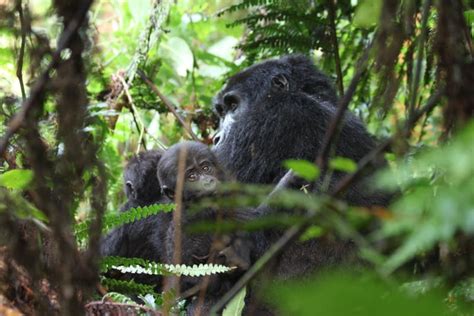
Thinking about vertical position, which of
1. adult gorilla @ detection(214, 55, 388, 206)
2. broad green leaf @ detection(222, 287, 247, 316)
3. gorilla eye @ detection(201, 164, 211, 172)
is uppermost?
adult gorilla @ detection(214, 55, 388, 206)

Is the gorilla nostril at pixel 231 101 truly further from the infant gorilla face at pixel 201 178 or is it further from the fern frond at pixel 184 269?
the fern frond at pixel 184 269

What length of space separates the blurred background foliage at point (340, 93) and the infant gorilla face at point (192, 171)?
413 mm

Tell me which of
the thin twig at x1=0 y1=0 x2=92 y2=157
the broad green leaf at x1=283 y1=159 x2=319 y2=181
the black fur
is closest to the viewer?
the broad green leaf at x1=283 y1=159 x2=319 y2=181

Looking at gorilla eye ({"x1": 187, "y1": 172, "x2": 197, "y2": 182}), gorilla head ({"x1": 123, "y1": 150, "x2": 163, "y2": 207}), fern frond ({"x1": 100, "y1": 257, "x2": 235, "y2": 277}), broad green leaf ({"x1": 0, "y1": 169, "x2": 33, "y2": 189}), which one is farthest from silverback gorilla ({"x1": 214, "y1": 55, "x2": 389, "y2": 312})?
broad green leaf ({"x1": 0, "y1": 169, "x2": 33, "y2": 189})

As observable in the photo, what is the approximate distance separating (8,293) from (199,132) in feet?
12.0

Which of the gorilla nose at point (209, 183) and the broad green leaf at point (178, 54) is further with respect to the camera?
the broad green leaf at point (178, 54)

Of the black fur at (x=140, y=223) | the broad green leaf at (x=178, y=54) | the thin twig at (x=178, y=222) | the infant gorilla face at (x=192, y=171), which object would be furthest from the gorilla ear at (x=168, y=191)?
the broad green leaf at (x=178, y=54)

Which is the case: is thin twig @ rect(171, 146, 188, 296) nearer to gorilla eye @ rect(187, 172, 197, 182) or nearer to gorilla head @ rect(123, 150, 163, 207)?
gorilla eye @ rect(187, 172, 197, 182)

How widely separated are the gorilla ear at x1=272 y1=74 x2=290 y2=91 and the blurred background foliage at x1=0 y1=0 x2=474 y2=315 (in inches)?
16.5

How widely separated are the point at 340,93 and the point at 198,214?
1665 millimetres

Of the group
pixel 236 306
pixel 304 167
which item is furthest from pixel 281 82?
pixel 304 167

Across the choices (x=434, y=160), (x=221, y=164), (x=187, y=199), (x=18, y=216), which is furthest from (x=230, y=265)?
(x=434, y=160)

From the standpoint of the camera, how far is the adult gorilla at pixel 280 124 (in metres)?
4.04

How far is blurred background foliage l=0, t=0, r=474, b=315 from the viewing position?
44.7 inches
